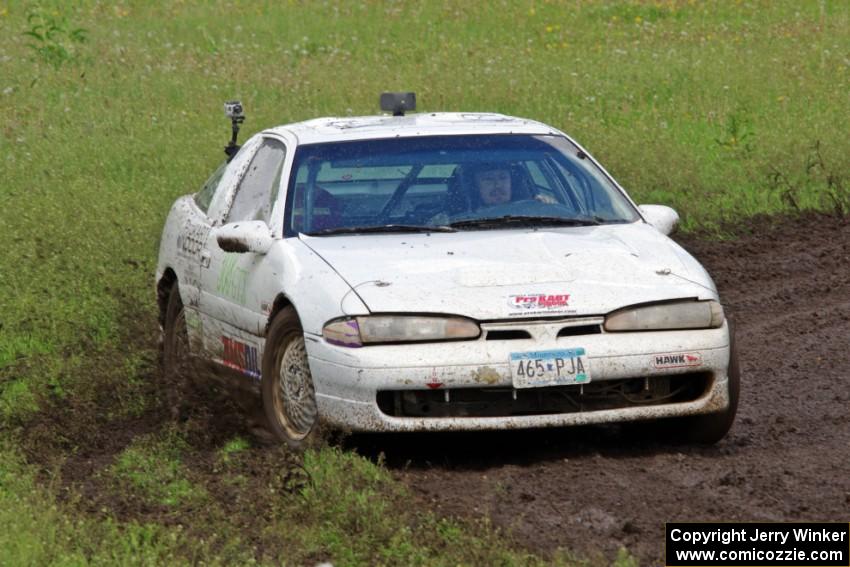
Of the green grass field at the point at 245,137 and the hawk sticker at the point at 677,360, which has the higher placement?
the hawk sticker at the point at 677,360

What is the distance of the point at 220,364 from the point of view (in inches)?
336

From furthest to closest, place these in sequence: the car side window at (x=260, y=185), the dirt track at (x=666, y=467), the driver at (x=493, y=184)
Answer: the car side window at (x=260, y=185) → the driver at (x=493, y=184) → the dirt track at (x=666, y=467)

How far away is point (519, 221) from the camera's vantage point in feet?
26.5

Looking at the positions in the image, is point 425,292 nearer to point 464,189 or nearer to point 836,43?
point 464,189

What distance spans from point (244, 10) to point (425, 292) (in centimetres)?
2048

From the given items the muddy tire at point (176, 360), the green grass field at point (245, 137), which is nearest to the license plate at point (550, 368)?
the green grass field at point (245, 137)

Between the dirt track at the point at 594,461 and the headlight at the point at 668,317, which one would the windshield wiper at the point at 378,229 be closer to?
the dirt track at the point at 594,461

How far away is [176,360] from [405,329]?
292 cm

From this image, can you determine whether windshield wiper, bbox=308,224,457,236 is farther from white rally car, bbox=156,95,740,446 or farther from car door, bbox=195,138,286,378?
car door, bbox=195,138,286,378

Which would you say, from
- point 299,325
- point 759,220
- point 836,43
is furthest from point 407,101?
point 836,43

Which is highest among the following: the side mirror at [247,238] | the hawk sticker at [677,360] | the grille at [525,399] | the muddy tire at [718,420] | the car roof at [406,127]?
the car roof at [406,127]

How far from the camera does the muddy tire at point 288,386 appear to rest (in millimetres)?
7258

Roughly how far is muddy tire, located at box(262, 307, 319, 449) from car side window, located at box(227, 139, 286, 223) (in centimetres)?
92

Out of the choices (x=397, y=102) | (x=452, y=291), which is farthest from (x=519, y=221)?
(x=397, y=102)
